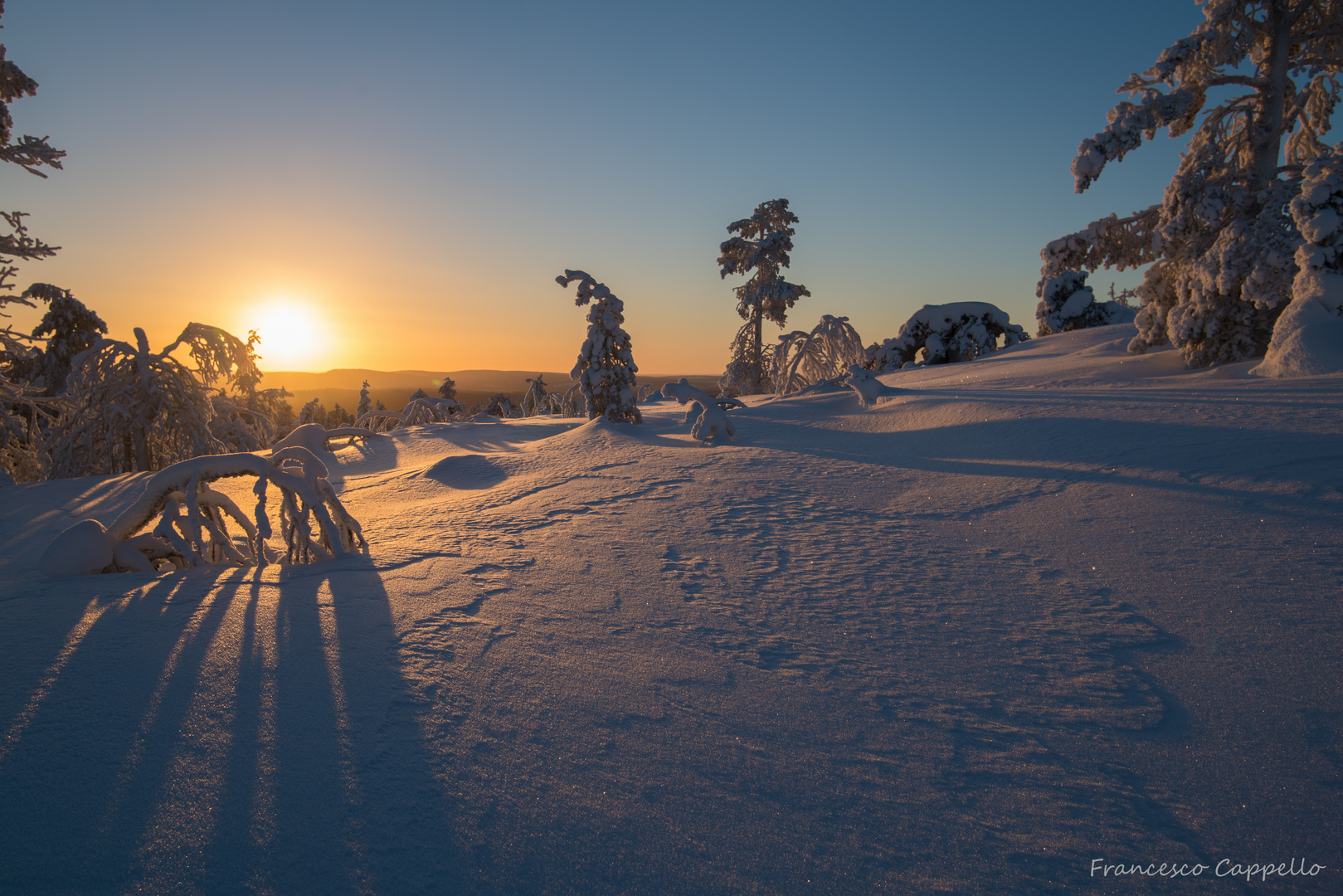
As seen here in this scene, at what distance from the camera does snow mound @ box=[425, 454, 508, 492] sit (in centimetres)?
718

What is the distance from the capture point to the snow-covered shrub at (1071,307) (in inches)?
709

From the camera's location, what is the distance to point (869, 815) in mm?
1812

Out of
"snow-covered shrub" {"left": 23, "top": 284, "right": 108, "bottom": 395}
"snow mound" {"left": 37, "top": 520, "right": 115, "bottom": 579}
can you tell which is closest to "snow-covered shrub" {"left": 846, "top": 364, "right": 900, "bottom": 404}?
"snow mound" {"left": 37, "top": 520, "right": 115, "bottom": 579}

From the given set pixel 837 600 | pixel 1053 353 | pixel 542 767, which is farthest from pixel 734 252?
pixel 542 767

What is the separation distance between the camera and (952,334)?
15.6 m

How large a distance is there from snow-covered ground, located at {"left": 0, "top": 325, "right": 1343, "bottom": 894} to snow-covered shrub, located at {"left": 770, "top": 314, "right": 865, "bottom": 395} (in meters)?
10.5

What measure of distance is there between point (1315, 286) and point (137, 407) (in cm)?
1734

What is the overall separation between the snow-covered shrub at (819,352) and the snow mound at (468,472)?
9.07 meters

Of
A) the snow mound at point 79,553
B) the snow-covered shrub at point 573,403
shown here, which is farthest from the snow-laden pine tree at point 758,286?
the snow mound at point 79,553

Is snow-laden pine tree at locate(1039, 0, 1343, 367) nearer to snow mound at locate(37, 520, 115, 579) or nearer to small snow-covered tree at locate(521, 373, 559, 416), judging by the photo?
snow mound at locate(37, 520, 115, 579)

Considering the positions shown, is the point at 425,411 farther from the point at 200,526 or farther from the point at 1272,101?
the point at 1272,101

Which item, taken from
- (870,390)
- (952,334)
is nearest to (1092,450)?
(870,390)

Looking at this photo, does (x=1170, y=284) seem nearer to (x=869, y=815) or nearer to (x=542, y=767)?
(x=869, y=815)

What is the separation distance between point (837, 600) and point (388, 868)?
248cm
